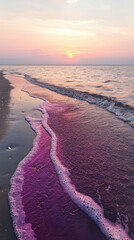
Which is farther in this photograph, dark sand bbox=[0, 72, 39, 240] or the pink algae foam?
dark sand bbox=[0, 72, 39, 240]

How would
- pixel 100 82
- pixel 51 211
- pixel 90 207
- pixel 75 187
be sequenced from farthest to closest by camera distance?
pixel 100 82
pixel 75 187
pixel 90 207
pixel 51 211

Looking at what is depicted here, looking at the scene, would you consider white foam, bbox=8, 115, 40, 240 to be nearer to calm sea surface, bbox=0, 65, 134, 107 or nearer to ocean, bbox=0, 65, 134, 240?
ocean, bbox=0, 65, 134, 240

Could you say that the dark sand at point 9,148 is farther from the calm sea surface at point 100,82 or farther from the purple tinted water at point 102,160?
the calm sea surface at point 100,82

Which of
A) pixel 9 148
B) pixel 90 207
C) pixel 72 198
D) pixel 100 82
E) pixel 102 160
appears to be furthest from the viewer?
pixel 100 82

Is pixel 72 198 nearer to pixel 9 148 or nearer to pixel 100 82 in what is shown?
pixel 9 148

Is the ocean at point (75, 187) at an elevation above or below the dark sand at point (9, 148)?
below

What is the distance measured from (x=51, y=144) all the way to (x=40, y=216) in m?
3.50

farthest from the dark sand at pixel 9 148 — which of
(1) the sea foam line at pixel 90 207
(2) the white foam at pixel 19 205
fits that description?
(1) the sea foam line at pixel 90 207

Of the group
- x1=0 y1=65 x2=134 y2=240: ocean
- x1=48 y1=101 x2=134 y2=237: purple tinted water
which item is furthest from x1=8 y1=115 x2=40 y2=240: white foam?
x1=48 y1=101 x2=134 y2=237: purple tinted water

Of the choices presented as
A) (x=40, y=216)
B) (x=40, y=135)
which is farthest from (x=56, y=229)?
(x=40, y=135)

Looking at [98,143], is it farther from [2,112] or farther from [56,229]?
[2,112]

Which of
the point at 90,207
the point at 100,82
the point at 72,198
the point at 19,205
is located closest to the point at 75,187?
the point at 72,198

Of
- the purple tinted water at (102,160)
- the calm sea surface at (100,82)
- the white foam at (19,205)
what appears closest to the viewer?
the white foam at (19,205)

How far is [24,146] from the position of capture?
21.0 feet
